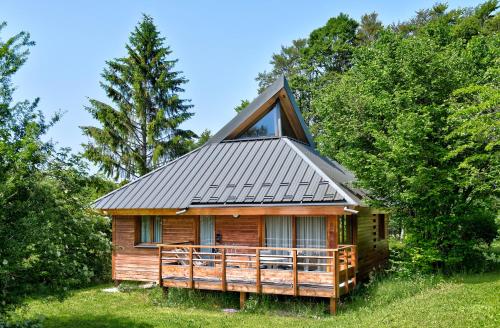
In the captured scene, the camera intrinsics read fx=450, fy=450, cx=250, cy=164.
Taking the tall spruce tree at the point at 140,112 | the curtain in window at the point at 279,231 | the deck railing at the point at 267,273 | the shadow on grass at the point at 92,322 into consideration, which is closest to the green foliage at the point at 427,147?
the deck railing at the point at 267,273

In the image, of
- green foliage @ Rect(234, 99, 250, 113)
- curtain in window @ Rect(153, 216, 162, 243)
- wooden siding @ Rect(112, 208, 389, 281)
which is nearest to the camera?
wooden siding @ Rect(112, 208, 389, 281)

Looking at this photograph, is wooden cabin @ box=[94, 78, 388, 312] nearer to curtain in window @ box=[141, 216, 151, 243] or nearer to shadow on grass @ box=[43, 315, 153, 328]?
curtain in window @ box=[141, 216, 151, 243]

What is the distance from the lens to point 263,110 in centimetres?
1806

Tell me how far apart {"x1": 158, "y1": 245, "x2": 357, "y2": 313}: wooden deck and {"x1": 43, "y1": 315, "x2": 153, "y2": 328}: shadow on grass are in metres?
2.38

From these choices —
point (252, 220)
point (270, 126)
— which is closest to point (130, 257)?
point (252, 220)

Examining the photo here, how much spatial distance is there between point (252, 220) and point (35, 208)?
7296 millimetres

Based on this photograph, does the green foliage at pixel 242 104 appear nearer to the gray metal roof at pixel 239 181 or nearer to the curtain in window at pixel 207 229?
the gray metal roof at pixel 239 181

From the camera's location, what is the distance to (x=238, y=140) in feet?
59.9

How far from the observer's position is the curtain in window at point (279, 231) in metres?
14.0

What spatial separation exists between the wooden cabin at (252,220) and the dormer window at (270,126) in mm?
42

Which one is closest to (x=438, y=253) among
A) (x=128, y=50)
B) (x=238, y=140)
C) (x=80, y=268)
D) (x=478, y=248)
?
(x=478, y=248)

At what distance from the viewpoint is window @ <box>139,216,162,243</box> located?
16.7 meters

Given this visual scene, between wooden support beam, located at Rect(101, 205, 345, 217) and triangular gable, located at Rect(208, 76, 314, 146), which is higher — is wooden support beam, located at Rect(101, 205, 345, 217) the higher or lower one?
the lower one

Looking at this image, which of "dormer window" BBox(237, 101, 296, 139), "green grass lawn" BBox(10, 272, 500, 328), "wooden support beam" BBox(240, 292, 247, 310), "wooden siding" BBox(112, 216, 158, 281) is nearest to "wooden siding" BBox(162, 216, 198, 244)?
→ "wooden siding" BBox(112, 216, 158, 281)
